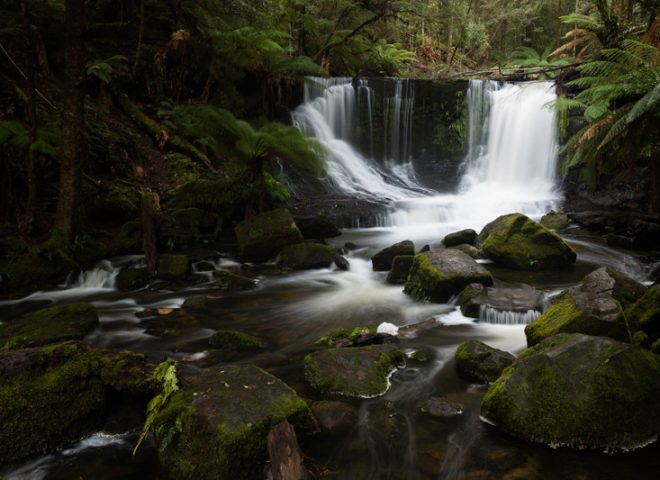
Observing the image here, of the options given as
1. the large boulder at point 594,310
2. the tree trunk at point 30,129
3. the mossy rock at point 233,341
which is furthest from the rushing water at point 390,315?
the tree trunk at point 30,129

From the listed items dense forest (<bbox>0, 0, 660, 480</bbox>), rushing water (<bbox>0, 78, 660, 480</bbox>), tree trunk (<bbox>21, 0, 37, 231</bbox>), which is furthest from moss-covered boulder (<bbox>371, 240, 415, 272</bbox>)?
tree trunk (<bbox>21, 0, 37, 231</bbox>)

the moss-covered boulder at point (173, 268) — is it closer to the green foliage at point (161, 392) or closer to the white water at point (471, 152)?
the green foliage at point (161, 392)

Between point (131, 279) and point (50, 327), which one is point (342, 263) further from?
point (50, 327)

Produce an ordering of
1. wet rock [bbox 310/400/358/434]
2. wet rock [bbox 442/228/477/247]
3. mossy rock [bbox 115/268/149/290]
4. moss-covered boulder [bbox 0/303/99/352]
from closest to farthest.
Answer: wet rock [bbox 310/400/358/434]
moss-covered boulder [bbox 0/303/99/352]
mossy rock [bbox 115/268/149/290]
wet rock [bbox 442/228/477/247]

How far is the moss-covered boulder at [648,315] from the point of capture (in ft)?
12.0

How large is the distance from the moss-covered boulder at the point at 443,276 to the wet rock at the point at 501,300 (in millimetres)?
220

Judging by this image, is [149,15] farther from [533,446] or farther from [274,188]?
[533,446]

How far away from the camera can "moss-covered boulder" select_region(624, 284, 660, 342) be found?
364 centimetres

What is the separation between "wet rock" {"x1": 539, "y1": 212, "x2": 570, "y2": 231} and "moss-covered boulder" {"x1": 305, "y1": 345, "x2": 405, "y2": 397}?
810 centimetres

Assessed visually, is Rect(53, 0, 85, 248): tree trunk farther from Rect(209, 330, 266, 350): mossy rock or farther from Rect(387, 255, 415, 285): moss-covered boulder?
Rect(387, 255, 415, 285): moss-covered boulder

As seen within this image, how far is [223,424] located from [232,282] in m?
4.51

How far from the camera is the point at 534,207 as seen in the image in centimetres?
1275

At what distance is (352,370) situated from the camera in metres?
3.95

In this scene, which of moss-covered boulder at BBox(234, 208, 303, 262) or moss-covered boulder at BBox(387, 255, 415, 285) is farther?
moss-covered boulder at BBox(234, 208, 303, 262)
